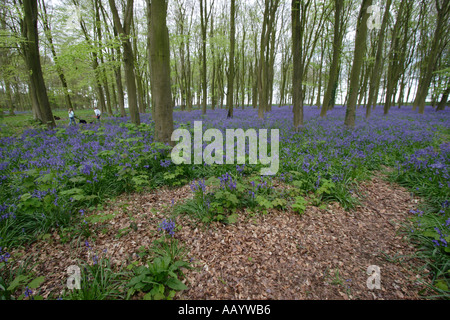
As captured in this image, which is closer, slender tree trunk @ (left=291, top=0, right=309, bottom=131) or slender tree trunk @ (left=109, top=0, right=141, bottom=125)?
slender tree trunk @ (left=291, top=0, right=309, bottom=131)

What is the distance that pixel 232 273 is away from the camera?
2.71 metres

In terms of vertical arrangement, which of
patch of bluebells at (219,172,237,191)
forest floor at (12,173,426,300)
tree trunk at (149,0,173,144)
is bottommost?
forest floor at (12,173,426,300)

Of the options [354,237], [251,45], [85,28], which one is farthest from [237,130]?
[251,45]

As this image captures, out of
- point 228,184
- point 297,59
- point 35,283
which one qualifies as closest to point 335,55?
point 297,59

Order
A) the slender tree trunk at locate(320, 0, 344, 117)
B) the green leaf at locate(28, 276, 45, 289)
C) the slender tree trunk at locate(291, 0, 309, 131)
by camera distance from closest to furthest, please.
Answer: the green leaf at locate(28, 276, 45, 289) → the slender tree trunk at locate(291, 0, 309, 131) → the slender tree trunk at locate(320, 0, 344, 117)

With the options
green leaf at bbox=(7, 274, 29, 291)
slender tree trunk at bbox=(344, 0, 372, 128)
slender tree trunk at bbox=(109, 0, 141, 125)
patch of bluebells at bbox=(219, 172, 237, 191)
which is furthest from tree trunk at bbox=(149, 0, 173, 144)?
slender tree trunk at bbox=(344, 0, 372, 128)

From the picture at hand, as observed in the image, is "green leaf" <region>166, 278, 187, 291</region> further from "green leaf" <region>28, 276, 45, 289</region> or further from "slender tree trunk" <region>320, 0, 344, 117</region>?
"slender tree trunk" <region>320, 0, 344, 117</region>

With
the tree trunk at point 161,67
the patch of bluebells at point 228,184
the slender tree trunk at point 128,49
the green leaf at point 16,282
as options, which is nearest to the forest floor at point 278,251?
the green leaf at point 16,282

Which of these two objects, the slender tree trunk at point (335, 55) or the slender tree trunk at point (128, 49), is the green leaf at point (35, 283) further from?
the slender tree trunk at point (335, 55)

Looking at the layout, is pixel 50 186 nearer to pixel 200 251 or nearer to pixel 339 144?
pixel 200 251

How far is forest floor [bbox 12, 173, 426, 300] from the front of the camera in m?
2.47

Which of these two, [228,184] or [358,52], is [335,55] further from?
[228,184]

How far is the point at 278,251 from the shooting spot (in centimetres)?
308
